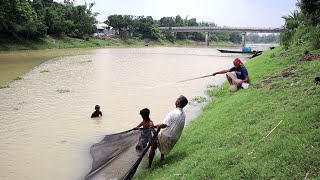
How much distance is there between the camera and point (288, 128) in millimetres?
6441

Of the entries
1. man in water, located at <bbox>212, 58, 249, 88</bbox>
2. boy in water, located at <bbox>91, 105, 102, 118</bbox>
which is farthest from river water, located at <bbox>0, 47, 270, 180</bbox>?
man in water, located at <bbox>212, 58, 249, 88</bbox>

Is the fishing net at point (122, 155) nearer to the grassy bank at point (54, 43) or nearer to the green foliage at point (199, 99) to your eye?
the green foliage at point (199, 99)

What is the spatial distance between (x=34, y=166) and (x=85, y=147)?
5.60 feet

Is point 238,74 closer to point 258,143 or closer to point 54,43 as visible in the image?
A: point 258,143

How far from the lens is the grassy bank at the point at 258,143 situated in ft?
17.4

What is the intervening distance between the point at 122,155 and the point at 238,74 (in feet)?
24.5

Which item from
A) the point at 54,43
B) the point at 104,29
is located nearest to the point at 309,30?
the point at 54,43

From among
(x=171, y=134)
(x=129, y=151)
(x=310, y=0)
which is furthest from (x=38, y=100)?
(x=310, y=0)

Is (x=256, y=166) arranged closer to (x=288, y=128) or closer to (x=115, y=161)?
(x=288, y=128)

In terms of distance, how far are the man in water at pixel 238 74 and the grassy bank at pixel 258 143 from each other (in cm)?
317

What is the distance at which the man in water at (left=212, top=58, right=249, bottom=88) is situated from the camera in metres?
13.2

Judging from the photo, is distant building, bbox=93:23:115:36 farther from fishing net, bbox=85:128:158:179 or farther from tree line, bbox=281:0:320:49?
fishing net, bbox=85:128:158:179

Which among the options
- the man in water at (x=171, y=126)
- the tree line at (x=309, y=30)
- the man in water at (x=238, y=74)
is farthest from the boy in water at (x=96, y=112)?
the tree line at (x=309, y=30)

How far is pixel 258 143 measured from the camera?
6.27 metres
